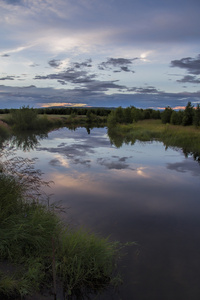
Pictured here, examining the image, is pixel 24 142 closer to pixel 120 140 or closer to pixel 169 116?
pixel 120 140

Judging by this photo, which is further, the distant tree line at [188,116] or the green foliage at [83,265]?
Result: the distant tree line at [188,116]

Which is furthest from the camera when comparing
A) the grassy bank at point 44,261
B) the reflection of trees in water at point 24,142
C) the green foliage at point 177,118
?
the green foliage at point 177,118

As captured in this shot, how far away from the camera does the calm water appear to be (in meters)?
6.21

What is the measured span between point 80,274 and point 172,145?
103ft

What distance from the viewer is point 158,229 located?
9.20 m

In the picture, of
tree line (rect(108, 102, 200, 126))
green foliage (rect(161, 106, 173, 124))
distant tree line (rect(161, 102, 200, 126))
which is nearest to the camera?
distant tree line (rect(161, 102, 200, 126))

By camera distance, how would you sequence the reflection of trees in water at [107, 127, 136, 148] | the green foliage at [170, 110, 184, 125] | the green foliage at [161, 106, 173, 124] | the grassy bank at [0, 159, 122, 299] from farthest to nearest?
the green foliage at [161, 106, 173, 124]
the green foliage at [170, 110, 184, 125]
the reflection of trees in water at [107, 127, 136, 148]
the grassy bank at [0, 159, 122, 299]

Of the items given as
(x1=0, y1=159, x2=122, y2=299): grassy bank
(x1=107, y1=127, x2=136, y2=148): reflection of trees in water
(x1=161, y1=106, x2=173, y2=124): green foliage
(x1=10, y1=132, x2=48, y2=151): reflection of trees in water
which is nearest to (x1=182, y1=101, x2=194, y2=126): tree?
(x1=161, y1=106, x2=173, y2=124): green foliage

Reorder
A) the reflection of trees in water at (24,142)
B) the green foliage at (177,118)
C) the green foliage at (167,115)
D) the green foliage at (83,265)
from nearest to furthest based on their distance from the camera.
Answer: the green foliage at (83,265) < the reflection of trees in water at (24,142) < the green foliage at (177,118) < the green foliage at (167,115)

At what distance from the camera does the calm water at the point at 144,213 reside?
6.21 meters

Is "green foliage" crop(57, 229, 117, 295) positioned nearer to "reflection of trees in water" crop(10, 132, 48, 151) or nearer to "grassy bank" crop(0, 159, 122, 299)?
"grassy bank" crop(0, 159, 122, 299)

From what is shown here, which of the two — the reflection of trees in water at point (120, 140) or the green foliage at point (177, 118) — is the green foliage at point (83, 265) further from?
the green foliage at point (177, 118)

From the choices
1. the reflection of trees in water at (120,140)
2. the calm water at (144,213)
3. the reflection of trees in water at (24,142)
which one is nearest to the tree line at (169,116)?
the reflection of trees in water at (120,140)

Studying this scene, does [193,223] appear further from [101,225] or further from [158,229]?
[101,225]
